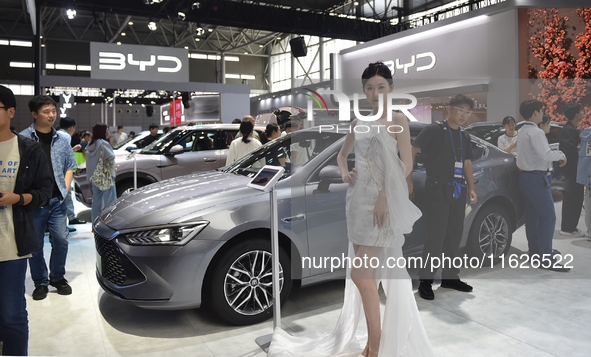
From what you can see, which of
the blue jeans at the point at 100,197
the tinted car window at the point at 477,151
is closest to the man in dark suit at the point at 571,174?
the tinted car window at the point at 477,151

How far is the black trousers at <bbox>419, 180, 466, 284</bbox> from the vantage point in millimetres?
3248

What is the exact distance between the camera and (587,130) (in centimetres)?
312

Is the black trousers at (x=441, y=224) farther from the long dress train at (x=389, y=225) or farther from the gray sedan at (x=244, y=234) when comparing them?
the long dress train at (x=389, y=225)

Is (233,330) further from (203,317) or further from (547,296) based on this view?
(547,296)

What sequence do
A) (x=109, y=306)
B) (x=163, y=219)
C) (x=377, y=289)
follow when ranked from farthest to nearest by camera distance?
(x=109, y=306) → (x=163, y=219) → (x=377, y=289)

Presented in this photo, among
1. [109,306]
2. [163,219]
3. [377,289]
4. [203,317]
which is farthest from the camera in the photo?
[109,306]

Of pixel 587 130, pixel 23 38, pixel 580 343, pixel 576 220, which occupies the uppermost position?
pixel 23 38

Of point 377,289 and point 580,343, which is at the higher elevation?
point 377,289

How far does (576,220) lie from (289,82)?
27.1m

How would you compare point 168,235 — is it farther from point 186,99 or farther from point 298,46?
point 186,99

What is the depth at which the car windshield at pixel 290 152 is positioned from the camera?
317 centimetres

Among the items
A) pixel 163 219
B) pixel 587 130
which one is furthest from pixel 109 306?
pixel 587 130

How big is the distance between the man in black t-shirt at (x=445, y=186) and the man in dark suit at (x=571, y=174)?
0.61 metres

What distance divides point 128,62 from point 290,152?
8048 mm
